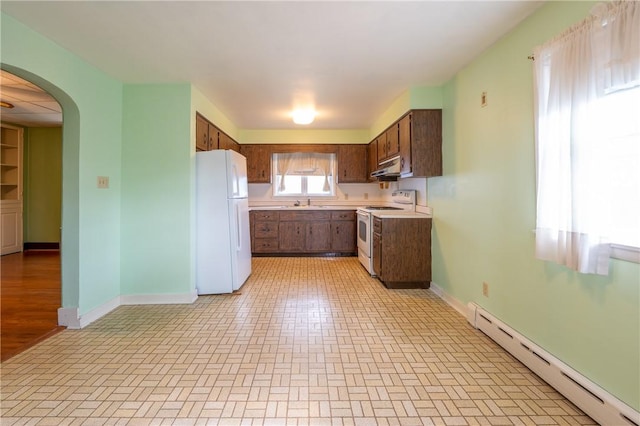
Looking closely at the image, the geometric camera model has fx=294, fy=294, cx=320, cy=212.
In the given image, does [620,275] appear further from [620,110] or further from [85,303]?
[85,303]

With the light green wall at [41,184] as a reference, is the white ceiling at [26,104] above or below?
above

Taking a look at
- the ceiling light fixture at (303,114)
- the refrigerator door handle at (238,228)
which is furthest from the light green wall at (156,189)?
the ceiling light fixture at (303,114)

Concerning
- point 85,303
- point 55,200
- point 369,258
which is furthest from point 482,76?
point 55,200

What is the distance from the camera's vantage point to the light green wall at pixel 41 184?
5.90 meters

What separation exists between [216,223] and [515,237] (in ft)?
9.69

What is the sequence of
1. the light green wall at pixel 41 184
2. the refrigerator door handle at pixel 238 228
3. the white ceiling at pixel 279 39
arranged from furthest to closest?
1. the light green wall at pixel 41 184
2. the refrigerator door handle at pixel 238 228
3. the white ceiling at pixel 279 39

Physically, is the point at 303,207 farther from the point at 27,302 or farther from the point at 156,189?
the point at 27,302

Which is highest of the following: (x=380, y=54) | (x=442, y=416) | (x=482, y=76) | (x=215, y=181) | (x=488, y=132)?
(x=380, y=54)

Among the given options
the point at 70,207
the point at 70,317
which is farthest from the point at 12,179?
the point at 70,317

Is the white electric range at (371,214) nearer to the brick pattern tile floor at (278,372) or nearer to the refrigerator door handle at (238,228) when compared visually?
the brick pattern tile floor at (278,372)

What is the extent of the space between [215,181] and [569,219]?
3180 millimetres

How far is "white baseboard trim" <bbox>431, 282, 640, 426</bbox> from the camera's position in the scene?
1.42 meters

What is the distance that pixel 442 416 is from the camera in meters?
1.54

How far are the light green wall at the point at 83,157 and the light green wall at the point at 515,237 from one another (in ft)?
11.8
